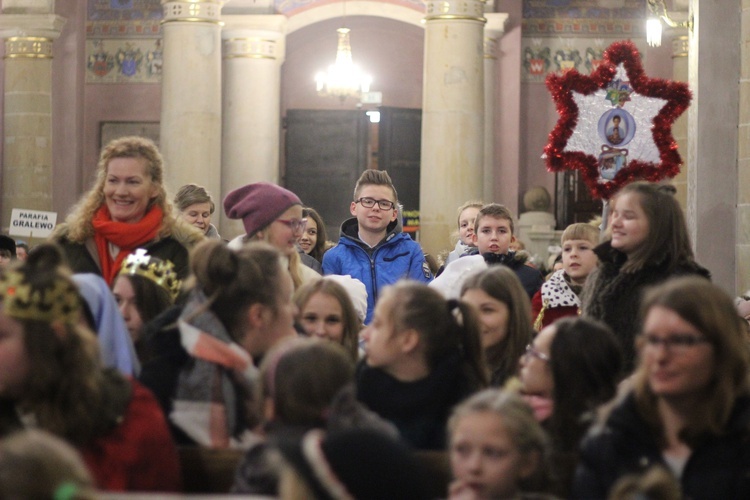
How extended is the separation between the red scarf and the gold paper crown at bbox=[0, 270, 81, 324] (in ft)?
5.96

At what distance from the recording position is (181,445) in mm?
4508

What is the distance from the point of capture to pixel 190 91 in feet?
53.9

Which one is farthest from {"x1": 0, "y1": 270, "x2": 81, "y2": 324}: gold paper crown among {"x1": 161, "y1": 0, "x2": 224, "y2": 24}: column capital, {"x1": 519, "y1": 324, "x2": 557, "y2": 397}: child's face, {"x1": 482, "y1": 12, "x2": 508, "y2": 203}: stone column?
{"x1": 482, "y1": 12, "x2": 508, "y2": 203}: stone column

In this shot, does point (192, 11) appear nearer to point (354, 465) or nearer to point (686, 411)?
point (686, 411)

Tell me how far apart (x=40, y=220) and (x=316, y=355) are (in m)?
10.9

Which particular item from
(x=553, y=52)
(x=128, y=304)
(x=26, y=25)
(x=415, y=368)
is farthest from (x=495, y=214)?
(x=553, y=52)

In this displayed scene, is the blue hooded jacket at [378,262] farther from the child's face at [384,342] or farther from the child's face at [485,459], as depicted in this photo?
the child's face at [485,459]

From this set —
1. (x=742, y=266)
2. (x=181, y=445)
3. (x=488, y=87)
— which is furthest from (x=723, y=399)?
(x=488, y=87)

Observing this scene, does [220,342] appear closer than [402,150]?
Yes

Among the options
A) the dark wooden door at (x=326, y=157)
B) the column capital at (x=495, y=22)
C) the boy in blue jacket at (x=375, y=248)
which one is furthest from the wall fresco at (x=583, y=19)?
the boy in blue jacket at (x=375, y=248)

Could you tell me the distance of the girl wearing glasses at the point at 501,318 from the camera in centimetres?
543

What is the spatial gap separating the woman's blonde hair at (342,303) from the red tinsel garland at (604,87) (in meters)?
2.24

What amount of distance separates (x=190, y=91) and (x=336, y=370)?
1295cm

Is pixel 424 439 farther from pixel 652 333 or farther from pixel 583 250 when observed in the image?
pixel 583 250
